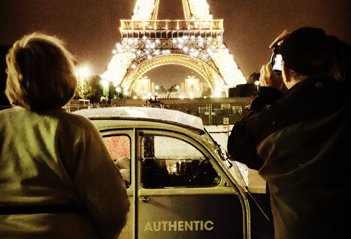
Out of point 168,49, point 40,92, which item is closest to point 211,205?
point 40,92

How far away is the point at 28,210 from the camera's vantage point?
5.64ft

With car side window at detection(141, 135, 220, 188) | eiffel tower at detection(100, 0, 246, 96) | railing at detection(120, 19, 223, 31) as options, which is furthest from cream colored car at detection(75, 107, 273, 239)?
railing at detection(120, 19, 223, 31)

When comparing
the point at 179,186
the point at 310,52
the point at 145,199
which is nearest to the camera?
the point at 310,52

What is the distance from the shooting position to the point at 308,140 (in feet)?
5.83

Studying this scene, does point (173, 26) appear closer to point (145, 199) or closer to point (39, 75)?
point (145, 199)

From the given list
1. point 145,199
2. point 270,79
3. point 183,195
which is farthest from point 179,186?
point 270,79

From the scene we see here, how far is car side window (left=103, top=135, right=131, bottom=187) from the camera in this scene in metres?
3.65

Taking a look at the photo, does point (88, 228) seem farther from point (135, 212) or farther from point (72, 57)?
point (135, 212)

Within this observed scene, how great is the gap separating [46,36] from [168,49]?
122 feet

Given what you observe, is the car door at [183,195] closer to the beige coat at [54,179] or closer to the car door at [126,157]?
the car door at [126,157]

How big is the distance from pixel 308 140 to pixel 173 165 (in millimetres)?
2041

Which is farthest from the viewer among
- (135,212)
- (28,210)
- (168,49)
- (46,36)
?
(168,49)

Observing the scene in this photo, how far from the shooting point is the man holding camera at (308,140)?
172cm

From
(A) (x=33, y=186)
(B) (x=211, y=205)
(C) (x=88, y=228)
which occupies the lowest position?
(B) (x=211, y=205)
